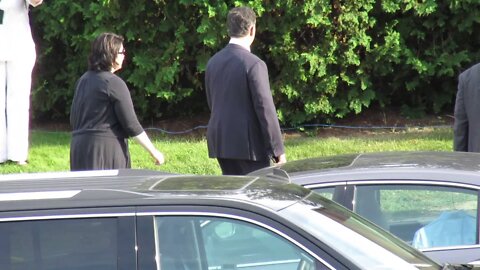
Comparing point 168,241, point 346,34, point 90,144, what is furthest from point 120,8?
point 168,241

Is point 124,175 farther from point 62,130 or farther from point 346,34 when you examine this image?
point 62,130

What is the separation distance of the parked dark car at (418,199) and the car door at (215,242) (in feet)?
4.20

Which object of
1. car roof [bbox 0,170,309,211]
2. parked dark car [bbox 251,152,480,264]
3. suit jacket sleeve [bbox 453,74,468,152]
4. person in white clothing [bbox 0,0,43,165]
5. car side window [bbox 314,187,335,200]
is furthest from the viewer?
person in white clothing [bbox 0,0,43,165]

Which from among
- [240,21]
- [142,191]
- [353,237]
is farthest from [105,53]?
[353,237]

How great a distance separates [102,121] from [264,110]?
1.19 m

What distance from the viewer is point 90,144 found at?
6.39 meters

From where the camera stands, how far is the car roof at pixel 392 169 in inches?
189

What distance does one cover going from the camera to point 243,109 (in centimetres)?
672

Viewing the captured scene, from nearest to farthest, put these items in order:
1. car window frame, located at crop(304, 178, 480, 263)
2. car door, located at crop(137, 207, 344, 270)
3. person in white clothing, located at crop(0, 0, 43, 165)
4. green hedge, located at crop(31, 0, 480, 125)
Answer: car door, located at crop(137, 207, 344, 270) < car window frame, located at crop(304, 178, 480, 263) < person in white clothing, located at crop(0, 0, 43, 165) < green hedge, located at crop(31, 0, 480, 125)

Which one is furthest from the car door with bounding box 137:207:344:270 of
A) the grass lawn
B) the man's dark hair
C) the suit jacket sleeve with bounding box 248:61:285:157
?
the grass lawn

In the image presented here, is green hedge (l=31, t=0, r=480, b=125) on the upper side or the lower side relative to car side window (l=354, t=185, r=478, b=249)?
upper

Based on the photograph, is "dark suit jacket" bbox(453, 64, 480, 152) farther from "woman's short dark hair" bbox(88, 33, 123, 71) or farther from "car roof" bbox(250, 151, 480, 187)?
"woman's short dark hair" bbox(88, 33, 123, 71)

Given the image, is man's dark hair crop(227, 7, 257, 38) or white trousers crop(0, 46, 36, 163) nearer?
man's dark hair crop(227, 7, 257, 38)

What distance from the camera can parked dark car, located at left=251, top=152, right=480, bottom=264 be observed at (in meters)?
4.75
